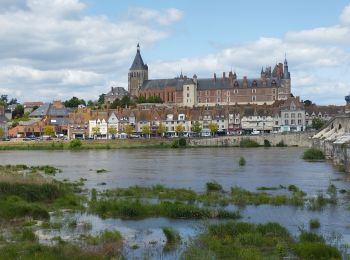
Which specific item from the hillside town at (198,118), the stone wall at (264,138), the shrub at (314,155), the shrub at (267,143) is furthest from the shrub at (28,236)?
the hillside town at (198,118)

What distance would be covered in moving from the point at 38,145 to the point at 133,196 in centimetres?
8145

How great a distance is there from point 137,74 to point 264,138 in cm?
8514

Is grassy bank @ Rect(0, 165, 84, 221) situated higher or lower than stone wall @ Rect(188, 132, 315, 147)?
lower

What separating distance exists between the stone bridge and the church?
67.1 meters

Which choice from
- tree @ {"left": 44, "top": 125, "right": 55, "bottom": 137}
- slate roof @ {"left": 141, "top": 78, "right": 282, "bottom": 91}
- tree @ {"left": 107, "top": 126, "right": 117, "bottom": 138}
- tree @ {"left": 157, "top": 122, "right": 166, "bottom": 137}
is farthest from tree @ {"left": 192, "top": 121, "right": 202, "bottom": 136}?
slate roof @ {"left": 141, "top": 78, "right": 282, "bottom": 91}

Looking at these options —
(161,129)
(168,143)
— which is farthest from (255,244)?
(161,129)

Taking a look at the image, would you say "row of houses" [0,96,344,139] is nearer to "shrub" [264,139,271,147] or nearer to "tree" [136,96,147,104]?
"shrub" [264,139,271,147]

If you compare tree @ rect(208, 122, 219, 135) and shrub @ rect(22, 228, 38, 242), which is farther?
tree @ rect(208, 122, 219, 135)

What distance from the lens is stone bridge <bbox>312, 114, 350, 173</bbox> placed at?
173 feet

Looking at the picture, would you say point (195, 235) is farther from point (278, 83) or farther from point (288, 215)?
point (278, 83)

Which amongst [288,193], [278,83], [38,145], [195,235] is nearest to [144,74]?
[278,83]

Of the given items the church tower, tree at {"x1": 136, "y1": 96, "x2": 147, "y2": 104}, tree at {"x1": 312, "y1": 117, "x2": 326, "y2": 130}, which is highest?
the church tower

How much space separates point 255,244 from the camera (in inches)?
773

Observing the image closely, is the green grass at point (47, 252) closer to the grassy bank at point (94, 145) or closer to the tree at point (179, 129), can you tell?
the grassy bank at point (94, 145)
